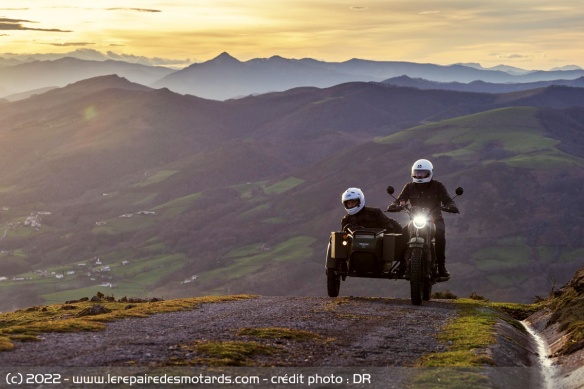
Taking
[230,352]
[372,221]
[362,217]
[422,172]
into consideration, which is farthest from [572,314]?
[230,352]

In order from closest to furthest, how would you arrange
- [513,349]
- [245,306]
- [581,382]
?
[581,382] → [513,349] → [245,306]

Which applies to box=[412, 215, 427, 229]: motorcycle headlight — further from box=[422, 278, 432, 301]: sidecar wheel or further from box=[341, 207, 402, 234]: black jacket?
box=[422, 278, 432, 301]: sidecar wheel

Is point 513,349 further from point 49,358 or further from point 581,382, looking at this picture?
point 49,358

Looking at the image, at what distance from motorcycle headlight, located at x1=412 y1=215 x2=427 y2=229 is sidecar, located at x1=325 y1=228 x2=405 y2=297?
0.83 meters

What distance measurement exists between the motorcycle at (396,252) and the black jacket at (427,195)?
467 millimetres

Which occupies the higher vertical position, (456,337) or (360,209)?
(360,209)

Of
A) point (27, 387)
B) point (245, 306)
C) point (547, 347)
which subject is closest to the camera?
point (27, 387)

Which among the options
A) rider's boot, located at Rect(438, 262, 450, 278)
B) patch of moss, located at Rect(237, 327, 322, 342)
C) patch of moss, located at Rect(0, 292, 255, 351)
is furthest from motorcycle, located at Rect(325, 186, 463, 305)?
patch of moss, located at Rect(237, 327, 322, 342)

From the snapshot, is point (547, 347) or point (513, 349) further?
point (547, 347)

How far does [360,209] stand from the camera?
2494 cm

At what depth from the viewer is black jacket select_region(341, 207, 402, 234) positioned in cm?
2456

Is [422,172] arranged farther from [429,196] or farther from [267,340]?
[267,340]

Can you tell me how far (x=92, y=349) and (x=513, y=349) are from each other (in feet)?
31.3

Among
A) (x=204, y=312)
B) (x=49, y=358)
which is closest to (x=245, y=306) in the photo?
(x=204, y=312)
